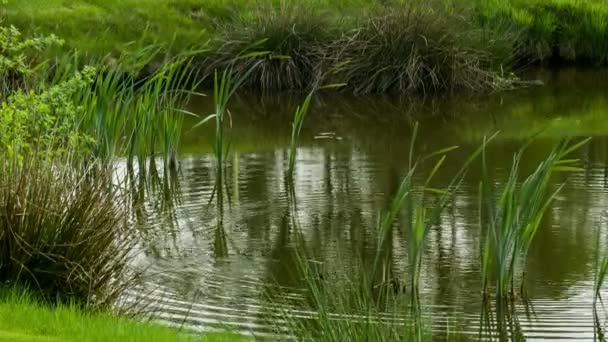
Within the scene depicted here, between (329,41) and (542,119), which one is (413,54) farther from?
(542,119)

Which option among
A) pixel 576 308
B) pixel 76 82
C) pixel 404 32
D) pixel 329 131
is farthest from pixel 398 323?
pixel 404 32

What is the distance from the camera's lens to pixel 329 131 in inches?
701

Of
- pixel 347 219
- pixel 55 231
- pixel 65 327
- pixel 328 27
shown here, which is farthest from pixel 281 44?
pixel 65 327

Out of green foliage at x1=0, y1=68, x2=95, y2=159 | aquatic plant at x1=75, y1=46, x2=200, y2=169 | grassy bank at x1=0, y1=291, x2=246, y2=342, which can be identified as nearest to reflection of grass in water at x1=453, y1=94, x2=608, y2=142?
aquatic plant at x1=75, y1=46, x2=200, y2=169

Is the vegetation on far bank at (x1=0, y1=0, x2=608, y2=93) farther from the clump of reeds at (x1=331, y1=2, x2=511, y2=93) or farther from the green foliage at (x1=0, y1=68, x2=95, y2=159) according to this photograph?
the green foliage at (x1=0, y1=68, x2=95, y2=159)

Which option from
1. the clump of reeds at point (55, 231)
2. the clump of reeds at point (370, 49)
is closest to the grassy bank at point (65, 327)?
the clump of reeds at point (55, 231)

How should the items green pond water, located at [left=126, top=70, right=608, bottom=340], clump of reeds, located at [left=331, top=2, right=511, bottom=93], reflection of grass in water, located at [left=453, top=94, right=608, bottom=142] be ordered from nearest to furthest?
green pond water, located at [left=126, top=70, right=608, bottom=340] → reflection of grass in water, located at [left=453, top=94, right=608, bottom=142] → clump of reeds, located at [left=331, top=2, right=511, bottom=93]

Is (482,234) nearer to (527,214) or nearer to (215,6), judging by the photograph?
(527,214)

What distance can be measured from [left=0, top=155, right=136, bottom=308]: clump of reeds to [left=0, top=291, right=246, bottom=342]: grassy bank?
56cm

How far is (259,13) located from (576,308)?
44.3 feet

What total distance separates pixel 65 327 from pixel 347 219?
16.7 ft

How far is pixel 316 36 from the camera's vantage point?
21.1 m

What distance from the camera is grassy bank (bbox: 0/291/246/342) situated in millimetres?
6410

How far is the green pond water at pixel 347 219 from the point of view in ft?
28.5
